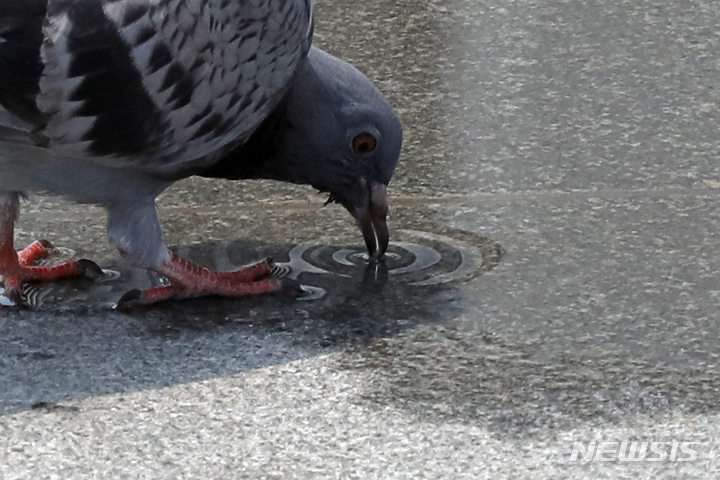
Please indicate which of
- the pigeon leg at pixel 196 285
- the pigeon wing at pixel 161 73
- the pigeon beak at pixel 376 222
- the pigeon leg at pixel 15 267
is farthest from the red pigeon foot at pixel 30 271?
the pigeon beak at pixel 376 222

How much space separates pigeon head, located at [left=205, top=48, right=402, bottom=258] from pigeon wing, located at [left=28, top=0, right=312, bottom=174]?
0.19m

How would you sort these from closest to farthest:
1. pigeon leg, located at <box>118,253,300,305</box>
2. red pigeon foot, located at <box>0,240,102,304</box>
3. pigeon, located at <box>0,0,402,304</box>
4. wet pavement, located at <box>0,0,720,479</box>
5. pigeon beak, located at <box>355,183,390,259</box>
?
wet pavement, located at <box>0,0,720,479</box> → pigeon, located at <box>0,0,402,304</box> → pigeon leg, located at <box>118,253,300,305</box> → red pigeon foot, located at <box>0,240,102,304</box> → pigeon beak, located at <box>355,183,390,259</box>

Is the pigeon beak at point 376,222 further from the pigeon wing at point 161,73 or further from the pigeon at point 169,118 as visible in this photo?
the pigeon wing at point 161,73

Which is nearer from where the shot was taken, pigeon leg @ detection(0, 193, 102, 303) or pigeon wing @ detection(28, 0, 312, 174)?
pigeon wing @ detection(28, 0, 312, 174)

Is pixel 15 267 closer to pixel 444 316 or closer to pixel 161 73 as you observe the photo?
pixel 161 73

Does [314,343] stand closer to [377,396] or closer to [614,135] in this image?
[377,396]

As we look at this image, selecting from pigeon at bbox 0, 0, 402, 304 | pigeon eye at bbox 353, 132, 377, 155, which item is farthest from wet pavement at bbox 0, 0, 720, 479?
pigeon eye at bbox 353, 132, 377, 155

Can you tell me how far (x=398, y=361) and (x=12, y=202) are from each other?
1619mm

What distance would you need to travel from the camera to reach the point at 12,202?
4.86 meters

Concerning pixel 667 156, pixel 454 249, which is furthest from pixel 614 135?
pixel 454 249

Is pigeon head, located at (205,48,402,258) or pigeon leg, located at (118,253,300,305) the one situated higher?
pigeon head, located at (205,48,402,258)

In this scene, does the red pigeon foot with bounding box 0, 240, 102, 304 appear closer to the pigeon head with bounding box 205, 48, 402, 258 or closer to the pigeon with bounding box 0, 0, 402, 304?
the pigeon with bounding box 0, 0, 402, 304

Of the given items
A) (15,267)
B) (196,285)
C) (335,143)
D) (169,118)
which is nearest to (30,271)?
(15,267)

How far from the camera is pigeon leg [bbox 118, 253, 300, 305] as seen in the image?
4.63 meters
